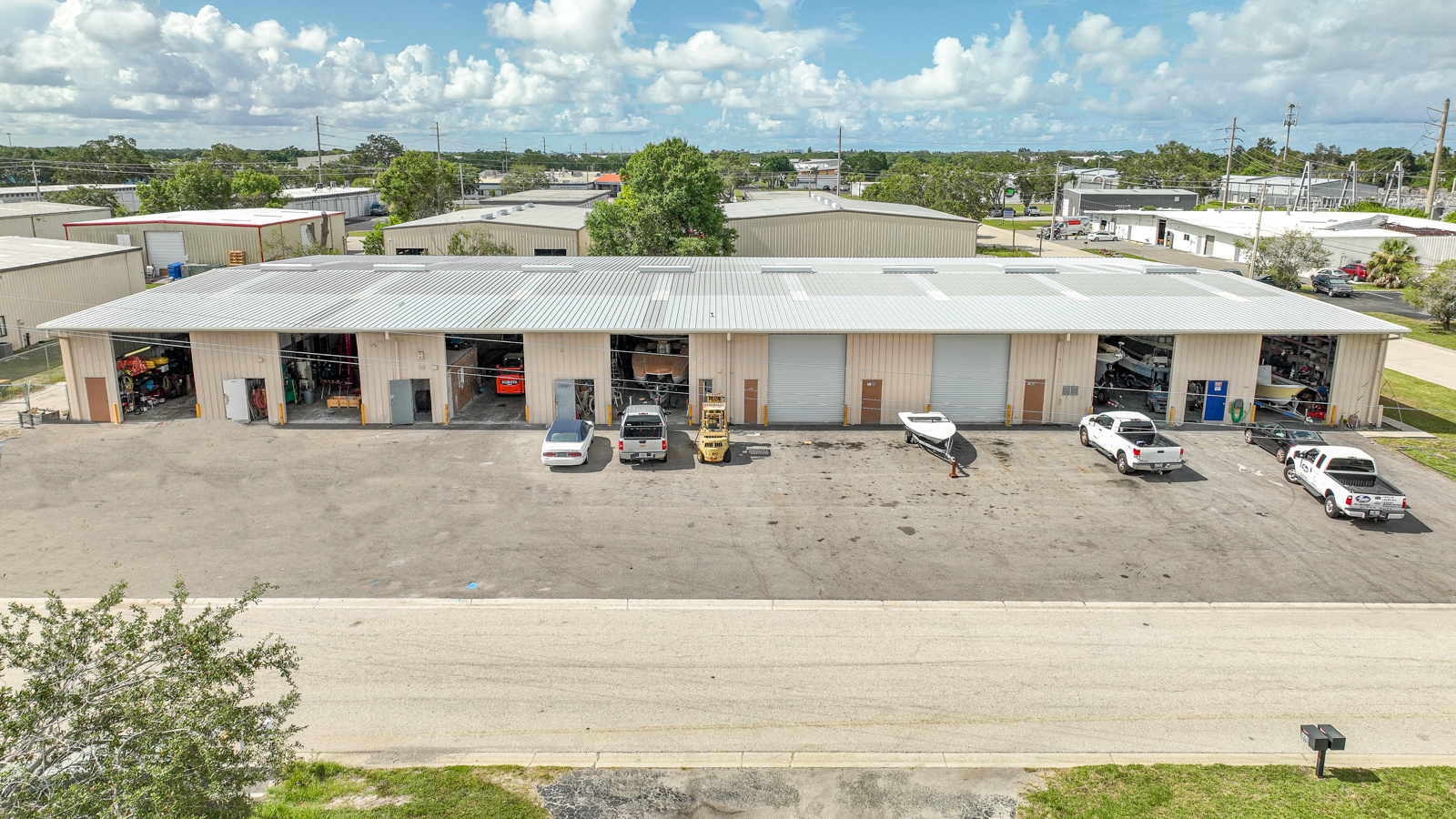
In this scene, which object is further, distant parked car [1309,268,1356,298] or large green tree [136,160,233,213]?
large green tree [136,160,233,213]

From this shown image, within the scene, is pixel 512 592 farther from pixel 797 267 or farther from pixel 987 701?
pixel 797 267

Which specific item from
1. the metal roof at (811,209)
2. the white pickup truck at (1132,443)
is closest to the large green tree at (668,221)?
the metal roof at (811,209)

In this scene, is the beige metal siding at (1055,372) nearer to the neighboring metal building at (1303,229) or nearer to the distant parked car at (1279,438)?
the distant parked car at (1279,438)

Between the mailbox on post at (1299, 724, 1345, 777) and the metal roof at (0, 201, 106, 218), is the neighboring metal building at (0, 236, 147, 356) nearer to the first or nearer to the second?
the metal roof at (0, 201, 106, 218)

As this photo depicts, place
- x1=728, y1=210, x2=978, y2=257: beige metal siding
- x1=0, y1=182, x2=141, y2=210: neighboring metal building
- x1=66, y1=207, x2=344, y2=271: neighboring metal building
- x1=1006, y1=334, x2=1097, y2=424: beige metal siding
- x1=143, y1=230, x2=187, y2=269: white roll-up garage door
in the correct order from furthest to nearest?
x1=0, y1=182, x2=141, y2=210: neighboring metal building
x1=143, y1=230, x2=187, y2=269: white roll-up garage door
x1=66, y1=207, x2=344, y2=271: neighboring metal building
x1=728, y1=210, x2=978, y2=257: beige metal siding
x1=1006, y1=334, x2=1097, y2=424: beige metal siding

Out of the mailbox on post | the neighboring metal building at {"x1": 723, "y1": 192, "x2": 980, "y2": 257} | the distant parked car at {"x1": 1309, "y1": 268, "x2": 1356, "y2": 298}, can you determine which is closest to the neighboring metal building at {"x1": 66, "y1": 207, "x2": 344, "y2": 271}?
the neighboring metal building at {"x1": 723, "y1": 192, "x2": 980, "y2": 257}
